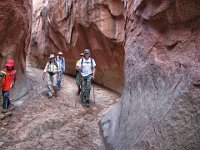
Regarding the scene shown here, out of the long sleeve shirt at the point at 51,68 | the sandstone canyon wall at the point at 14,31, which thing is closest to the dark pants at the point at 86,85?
the long sleeve shirt at the point at 51,68

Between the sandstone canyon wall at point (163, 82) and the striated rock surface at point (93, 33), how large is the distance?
19.6 ft

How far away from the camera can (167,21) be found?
447 cm

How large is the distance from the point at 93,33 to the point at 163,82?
9.03 m

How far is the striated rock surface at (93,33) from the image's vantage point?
11.7m

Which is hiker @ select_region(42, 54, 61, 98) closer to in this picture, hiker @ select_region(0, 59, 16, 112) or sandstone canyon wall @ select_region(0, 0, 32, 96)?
sandstone canyon wall @ select_region(0, 0, 32, 96)

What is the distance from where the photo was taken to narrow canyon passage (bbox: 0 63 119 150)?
616cm

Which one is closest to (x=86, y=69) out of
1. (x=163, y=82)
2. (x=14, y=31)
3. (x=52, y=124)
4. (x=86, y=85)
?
(x=86, y=85)

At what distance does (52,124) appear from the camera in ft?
24.2

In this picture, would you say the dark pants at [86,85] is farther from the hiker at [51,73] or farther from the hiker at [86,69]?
the hiker at [51,73]

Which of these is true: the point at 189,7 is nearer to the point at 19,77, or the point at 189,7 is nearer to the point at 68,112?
the point at 68,112

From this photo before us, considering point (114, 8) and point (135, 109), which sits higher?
point (114, 8)

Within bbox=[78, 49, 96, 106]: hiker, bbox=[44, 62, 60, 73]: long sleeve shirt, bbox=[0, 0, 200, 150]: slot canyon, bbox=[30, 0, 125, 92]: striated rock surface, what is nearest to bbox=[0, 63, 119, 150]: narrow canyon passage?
bbox=[0, 0, 200, 150]: slot canyon

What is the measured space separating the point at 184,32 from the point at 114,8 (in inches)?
310

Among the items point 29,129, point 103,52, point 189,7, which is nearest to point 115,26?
point 103,52
